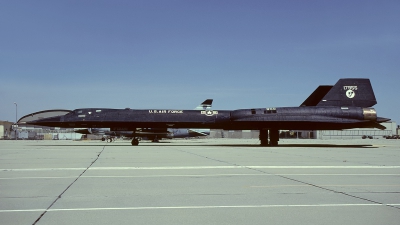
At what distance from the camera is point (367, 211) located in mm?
6559

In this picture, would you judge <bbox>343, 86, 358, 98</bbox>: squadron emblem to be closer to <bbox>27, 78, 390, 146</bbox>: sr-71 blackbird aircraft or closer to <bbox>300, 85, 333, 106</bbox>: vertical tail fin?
<bbox>27, 78, 390, 146</bbox>: sr-71 blackbird aircraft

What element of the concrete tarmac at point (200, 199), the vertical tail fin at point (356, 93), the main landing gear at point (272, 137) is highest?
the vertical tail fin at point (356, 93)

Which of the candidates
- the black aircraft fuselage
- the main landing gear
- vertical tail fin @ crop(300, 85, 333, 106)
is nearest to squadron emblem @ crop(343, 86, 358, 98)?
the black aircraft fuselage

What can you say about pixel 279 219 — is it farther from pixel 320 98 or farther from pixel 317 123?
pixel 320 98

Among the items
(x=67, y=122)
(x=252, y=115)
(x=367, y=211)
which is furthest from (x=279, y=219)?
(x=67, y=122)

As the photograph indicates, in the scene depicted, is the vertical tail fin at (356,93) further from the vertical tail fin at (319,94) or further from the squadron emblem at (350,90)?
the vertical tail fin at (319,94)

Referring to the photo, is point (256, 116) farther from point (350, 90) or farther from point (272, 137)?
point (350, 90)

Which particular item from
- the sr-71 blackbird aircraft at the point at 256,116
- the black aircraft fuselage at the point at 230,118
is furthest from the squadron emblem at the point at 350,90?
the black aircraft fuselage at the point at 230,118

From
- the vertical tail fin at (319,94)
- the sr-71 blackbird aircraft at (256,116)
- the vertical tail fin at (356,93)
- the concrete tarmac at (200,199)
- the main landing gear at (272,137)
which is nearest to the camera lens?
the concrete tarmac at (200,199)

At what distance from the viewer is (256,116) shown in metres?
38.3

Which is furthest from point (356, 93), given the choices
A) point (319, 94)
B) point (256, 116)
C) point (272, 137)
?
point (256, 116)

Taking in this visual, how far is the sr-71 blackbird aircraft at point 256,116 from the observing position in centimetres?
3812

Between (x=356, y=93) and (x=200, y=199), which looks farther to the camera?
(x=356, y=93)

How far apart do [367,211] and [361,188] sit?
2.86 metres
